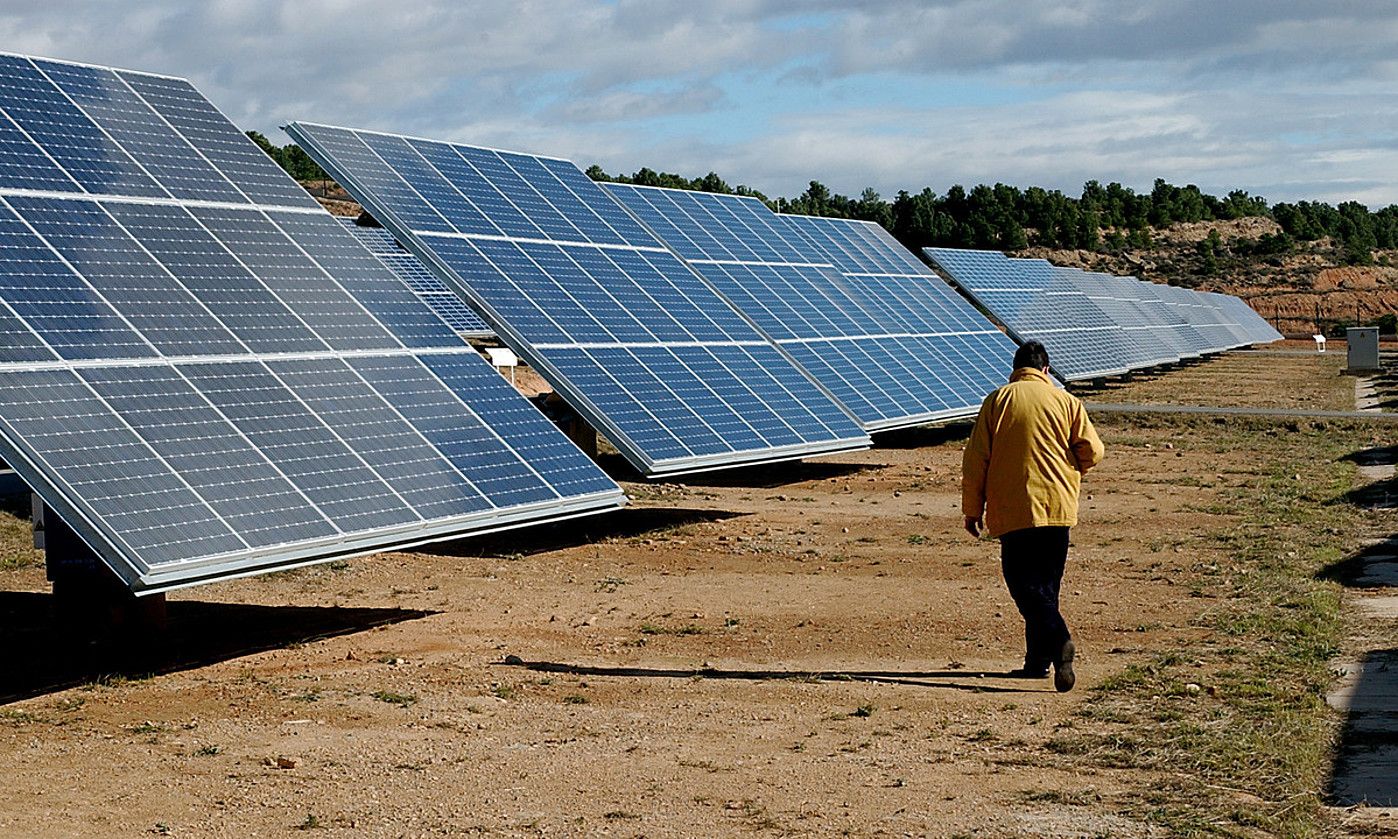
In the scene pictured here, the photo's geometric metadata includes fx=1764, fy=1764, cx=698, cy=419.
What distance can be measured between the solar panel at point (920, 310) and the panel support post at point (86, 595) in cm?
1603

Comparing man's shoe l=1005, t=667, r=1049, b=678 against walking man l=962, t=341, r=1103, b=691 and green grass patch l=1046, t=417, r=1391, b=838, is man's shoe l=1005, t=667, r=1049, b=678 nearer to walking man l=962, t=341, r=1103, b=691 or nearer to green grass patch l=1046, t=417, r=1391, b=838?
walking man l=962, t=341, r=1103, b=691

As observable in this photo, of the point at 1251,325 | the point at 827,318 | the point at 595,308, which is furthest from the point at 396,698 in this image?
the point at 1251,325

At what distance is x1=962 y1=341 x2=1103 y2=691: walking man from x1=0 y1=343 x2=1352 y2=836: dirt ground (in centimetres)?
55

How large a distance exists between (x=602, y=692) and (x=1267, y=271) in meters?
117

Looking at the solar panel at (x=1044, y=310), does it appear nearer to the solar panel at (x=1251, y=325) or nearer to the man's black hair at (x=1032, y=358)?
the man's black hair at (x=1032, y=358)

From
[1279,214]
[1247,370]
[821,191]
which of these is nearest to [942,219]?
[821,191]

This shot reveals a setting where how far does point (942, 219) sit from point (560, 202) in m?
93.5

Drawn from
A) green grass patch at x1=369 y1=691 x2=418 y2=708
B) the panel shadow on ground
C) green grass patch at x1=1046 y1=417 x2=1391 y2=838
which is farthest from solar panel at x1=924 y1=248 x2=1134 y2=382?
green grass patch at x1=369 y1=691 x2=418 y2=708

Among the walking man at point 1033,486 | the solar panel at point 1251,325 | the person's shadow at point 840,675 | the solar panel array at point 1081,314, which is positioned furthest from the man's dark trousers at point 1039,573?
the solar panel at point 1251,325

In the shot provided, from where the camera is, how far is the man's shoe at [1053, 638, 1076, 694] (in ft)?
36.1

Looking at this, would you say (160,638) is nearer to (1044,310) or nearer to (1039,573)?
(1039,573)

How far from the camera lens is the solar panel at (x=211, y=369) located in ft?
35.9

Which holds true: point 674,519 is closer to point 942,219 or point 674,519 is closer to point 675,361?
point 675,361

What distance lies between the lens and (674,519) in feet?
65.5
